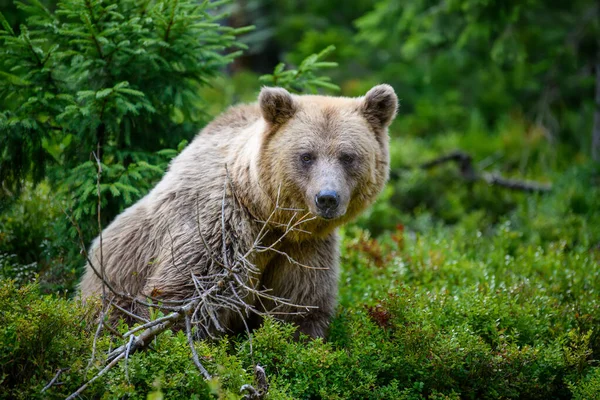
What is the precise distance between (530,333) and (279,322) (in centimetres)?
226

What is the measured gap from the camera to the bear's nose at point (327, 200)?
491cm

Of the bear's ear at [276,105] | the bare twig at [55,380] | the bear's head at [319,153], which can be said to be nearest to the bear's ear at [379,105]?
the bear's head at [319,153]

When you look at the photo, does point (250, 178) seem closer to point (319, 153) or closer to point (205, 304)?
point (319, 153)

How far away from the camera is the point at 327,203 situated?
4.95 m

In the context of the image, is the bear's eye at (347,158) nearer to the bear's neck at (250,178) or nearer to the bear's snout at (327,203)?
the bear's snout at (327,203)

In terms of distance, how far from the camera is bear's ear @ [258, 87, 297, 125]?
17.2ft

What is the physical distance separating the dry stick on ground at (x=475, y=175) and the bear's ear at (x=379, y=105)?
562 centimetres

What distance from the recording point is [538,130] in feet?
41.8

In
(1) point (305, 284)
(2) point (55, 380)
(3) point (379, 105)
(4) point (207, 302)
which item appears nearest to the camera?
(2) point (55, 380)

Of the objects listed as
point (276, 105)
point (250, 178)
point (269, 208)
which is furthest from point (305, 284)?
point (276, 105)

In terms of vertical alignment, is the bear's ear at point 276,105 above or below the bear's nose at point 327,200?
above

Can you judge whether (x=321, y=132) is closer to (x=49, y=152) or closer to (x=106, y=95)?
(x=106, y=95)

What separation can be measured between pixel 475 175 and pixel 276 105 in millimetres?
6835

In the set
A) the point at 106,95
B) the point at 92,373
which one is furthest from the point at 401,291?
the point at 106,95
